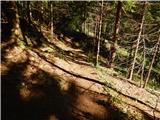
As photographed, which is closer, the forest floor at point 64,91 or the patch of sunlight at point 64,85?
the forest floor at point 64,91

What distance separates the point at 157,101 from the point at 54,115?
28.1 feet

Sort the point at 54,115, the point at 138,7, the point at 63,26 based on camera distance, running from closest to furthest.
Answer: the point at 54,115, the point at 138,7, the point at 63,26

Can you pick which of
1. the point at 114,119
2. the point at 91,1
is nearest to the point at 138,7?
the point at 91,1

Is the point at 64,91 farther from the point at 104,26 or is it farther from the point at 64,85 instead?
the point at 104,26

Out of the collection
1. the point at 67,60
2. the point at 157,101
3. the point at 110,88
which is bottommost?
the point at 157,101

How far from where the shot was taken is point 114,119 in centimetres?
1477

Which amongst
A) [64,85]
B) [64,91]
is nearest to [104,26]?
[64,85]

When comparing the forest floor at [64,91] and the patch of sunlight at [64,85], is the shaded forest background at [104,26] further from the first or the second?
the patch of sunlight at [64,85]

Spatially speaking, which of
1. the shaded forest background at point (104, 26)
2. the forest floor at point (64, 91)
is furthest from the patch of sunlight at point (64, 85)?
the shaded forest background at point (104, 26)

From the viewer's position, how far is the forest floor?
534 inches

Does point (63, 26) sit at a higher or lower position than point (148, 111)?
higher

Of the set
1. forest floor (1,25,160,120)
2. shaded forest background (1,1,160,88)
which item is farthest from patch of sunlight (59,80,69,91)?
shaded forest background (1,1,160,88)

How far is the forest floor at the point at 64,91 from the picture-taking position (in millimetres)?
13562

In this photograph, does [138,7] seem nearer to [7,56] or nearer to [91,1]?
[91,1]
